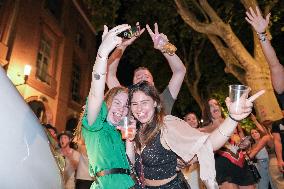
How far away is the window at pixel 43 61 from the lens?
15.5 m

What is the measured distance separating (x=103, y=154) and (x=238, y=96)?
1022mm

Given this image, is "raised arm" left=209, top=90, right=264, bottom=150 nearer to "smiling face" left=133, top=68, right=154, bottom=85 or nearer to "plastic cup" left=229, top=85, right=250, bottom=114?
"plastic cup" left=229, top=85, right=250, bottom=114

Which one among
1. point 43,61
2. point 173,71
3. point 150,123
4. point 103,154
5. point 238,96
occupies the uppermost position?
point 43,61

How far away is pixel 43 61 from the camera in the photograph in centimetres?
1606

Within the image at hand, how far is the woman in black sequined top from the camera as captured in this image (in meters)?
2.26

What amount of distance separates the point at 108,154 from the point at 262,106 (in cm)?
575

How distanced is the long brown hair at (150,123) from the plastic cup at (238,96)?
1.97 ft

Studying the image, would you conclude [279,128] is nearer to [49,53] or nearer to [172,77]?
[172,77]

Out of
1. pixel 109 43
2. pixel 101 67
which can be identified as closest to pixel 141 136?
pixel 101 67

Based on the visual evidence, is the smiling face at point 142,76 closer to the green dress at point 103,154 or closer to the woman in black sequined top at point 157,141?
the woman in black sequined top at point 157,141

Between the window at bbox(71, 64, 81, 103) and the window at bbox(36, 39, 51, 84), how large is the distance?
149 inches

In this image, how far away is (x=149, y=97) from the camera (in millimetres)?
2660

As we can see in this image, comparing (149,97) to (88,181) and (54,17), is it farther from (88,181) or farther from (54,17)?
(54,17)

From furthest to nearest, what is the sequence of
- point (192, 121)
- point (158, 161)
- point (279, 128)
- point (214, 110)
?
point (192, 121)
point (214, 110)
point (279, 128)
point (158, 161)
